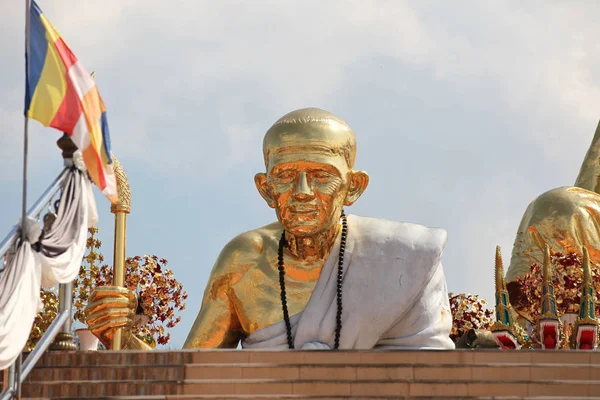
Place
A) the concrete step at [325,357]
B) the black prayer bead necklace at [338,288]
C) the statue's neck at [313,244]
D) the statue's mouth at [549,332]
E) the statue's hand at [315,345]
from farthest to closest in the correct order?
the statue's mouth at [549,332] < the statue's neck at [313,244] < the black prayer bead necklace at [338,288] < the statue's hand at [315,345] < the concrete step at [325,357]

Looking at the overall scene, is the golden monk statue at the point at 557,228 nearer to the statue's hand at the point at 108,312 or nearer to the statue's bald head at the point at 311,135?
the statue's bald head at the point at 311,135

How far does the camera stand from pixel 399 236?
14.4 meters

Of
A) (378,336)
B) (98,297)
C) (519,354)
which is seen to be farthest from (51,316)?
(519,354)

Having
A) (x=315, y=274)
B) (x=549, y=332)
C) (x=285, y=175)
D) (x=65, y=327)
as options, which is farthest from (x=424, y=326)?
(x=65, y=327)

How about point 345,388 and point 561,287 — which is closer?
point 345,388

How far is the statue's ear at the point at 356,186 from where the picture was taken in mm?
14500

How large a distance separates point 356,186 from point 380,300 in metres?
1.00

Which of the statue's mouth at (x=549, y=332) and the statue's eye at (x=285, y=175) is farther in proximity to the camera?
the statue's mouth at (x=549, y=332)

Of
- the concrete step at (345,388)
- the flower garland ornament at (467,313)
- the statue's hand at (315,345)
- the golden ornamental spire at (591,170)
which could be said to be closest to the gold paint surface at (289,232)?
the statue's hand at (315,345)

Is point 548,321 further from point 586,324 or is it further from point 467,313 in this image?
point 467,313

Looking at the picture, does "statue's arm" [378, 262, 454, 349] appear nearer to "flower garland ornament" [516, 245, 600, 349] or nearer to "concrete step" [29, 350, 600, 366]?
"concrete step" [29, 350, 600, 366]

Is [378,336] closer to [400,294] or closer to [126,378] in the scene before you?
[400,294]

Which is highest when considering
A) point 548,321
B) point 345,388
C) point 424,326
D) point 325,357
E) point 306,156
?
point 306,156

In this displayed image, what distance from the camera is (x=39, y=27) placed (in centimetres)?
1342
